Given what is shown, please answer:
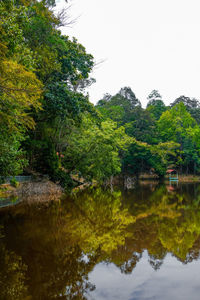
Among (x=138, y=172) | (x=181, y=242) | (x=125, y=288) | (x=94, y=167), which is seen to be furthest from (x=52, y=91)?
(x=138, y=172)

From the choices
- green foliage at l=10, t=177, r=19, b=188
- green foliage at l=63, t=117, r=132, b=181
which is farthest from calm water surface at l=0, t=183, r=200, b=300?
green foliage at l=63, t=117, r=132, b=181

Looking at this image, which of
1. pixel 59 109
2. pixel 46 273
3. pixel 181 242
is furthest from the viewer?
pixel 59 109

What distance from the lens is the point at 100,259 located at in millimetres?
4395

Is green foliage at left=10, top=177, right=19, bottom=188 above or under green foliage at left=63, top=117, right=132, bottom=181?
under

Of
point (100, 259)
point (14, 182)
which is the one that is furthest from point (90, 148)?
point (100, 259)

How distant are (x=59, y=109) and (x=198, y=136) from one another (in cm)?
3661

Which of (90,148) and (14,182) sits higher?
(90,148)

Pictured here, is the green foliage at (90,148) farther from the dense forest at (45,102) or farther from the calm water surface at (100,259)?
the calm water surface at (100,259)

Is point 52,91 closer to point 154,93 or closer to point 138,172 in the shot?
point 138,172

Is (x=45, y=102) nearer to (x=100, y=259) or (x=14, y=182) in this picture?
(x=14, y=182)

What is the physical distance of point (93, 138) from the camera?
67.2ft

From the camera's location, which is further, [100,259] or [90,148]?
[90,148]

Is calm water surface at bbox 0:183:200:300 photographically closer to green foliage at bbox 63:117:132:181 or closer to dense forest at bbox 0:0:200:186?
dense forest at bbox 0:0:200:186

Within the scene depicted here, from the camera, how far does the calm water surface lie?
3.27m
